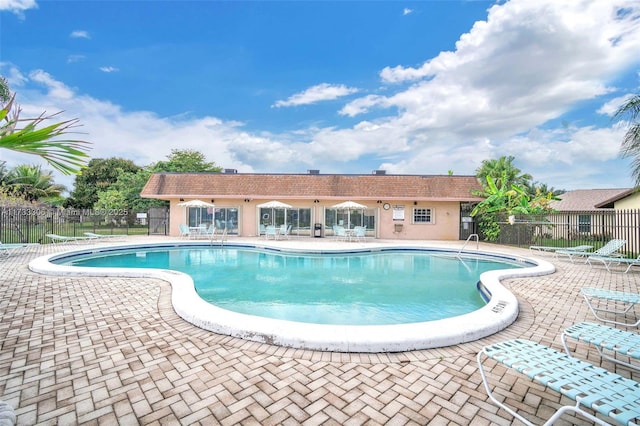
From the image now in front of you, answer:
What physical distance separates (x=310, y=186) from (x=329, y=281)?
34.8 ft

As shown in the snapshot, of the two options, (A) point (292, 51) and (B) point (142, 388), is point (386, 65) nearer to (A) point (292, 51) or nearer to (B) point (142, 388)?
(A) point (292, 51)

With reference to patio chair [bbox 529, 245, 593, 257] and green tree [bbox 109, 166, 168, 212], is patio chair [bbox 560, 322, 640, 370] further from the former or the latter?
green tree [bbox 109, 166, 168, 212]

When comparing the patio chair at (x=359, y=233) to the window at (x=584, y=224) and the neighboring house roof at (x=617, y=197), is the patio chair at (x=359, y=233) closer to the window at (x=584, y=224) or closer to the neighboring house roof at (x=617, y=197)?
the window at (x=584, y=224)

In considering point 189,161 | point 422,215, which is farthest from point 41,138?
point 189,161

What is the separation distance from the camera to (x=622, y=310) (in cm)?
504

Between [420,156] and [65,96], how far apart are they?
87.6ft

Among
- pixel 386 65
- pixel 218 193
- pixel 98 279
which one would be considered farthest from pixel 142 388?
pixel 386 65

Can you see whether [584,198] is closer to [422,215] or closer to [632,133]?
[422,215]

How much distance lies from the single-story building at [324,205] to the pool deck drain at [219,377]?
13789mm

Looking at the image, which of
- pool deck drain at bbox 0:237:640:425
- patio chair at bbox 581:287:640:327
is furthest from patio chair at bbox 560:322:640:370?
patio chair at bbox 581:287:640:327

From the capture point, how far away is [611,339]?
9.25ft

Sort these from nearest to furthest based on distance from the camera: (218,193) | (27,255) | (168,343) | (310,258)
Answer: (168,343), (27,255), (310,258), (218,193)

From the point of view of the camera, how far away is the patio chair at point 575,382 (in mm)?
1834

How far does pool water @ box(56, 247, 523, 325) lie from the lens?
6055 mm
